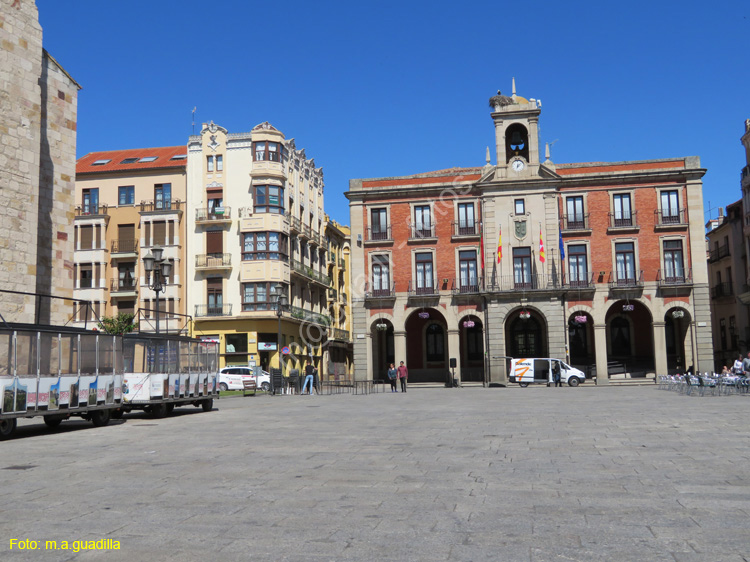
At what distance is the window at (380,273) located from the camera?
5056 centimetres

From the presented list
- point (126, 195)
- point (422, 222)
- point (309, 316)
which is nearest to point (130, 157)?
point (126, 195)

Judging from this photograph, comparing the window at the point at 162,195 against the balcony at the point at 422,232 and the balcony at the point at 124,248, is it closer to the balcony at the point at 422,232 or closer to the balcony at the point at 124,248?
the balcony at the point at 124,248

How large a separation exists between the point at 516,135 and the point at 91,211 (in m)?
30.7

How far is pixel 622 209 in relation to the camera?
48.7 m

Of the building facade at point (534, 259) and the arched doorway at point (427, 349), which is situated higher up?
the building facade at point (534, 259)

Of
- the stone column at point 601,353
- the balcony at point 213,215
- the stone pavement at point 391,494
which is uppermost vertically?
the balcony at point 213,215

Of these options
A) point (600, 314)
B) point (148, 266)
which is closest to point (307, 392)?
point (148, 266)

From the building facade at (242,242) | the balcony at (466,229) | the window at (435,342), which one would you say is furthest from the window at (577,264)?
the building facade at (242,242)

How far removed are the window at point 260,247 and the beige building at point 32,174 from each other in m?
23.8

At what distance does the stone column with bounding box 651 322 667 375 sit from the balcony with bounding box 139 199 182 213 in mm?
33069

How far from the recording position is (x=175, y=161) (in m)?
55.1

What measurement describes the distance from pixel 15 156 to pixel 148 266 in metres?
5.85

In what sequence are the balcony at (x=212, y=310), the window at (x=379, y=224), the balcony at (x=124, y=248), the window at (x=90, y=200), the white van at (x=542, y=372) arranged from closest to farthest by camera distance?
the white van at (x=542, y=372) < the window at (x=379, y=224) < the balcony at (x=212, y=310) < the balcony at (x=124, y=248) < the window at (x=90, y=200)

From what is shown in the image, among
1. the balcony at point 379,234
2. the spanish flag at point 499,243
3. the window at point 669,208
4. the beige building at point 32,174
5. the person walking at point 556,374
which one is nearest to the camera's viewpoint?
the beige building at point 32,174
